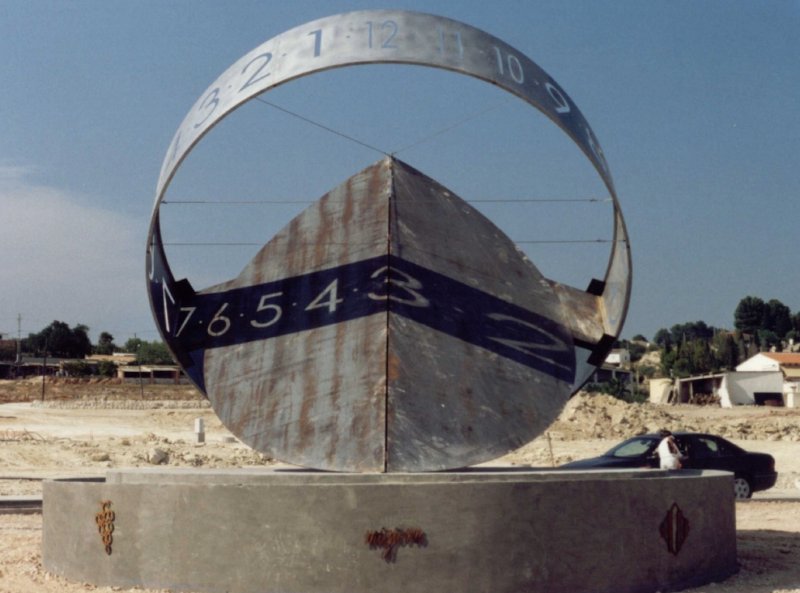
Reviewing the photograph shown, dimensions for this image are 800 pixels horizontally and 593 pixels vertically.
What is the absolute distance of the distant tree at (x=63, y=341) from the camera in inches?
4705

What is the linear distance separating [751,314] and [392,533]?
476 feet

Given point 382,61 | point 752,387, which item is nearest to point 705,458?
point 382,61

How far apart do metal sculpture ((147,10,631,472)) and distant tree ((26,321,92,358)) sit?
109m

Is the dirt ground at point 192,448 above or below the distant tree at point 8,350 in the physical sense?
below

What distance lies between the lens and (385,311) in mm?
12008

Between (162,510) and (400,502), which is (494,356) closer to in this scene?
→ (400,502)

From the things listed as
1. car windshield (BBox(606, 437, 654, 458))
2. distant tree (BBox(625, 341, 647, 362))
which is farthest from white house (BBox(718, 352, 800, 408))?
distant tree (BBox(625, 341, 647, 362))

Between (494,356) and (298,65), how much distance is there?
143 inches

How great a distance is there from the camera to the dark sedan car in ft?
62.8

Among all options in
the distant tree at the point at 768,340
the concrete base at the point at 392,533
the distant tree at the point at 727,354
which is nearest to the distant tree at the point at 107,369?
the distant tree at the point at 727,354

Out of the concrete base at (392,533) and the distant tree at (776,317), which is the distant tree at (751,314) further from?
the concrete base at (392,533)

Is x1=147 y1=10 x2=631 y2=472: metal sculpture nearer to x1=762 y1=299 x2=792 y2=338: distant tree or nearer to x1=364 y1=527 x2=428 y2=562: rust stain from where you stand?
x1=364 y1=527 x2=428 y2=562: rust stain

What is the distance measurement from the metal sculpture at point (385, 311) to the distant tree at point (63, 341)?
10903cm

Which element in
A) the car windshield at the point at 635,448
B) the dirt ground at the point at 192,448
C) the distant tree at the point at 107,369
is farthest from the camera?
the distant tree at the point at 107,369
